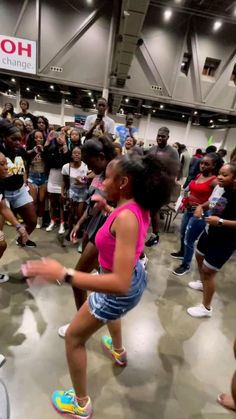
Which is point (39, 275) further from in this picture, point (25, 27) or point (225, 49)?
point (225, 49)

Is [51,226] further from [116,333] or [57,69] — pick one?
[57,69]

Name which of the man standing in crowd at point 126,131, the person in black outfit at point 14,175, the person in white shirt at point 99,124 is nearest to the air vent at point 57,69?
the man standing in crowd at point 126,131

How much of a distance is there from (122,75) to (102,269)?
8.02m

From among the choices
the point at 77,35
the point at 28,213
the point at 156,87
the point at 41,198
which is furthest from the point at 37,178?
the point at 156,87

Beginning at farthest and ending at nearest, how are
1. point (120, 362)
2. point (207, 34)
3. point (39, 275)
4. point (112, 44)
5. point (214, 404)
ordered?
point (207, 34), point (112, 44), point (120, 362), point (214, 404), point (39, 275)

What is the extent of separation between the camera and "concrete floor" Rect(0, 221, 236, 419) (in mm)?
1471

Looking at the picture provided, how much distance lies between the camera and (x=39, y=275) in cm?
84

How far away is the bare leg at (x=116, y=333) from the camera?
1587 mm

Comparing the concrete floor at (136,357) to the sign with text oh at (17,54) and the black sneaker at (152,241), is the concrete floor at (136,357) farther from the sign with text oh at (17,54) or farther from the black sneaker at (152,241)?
the sign with text oh at (17,54)

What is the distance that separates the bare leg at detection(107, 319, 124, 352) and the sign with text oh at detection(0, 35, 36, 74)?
769 centimetres

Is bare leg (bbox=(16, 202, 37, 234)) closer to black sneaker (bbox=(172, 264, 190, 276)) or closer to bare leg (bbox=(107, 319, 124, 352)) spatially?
bare leg (bbox=(107, 319, 124, 352))

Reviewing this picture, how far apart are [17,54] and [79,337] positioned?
817 cm

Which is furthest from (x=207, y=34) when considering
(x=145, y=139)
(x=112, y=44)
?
(x=145, y=139)

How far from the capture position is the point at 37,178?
364cm
